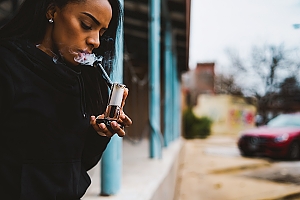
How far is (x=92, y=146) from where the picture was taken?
1.23 meters

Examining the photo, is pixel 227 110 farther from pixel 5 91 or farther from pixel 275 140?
pixel 5 91

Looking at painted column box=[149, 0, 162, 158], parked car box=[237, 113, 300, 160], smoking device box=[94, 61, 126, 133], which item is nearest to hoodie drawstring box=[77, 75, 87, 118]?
smoking device box=[94, 61, 126, 133]

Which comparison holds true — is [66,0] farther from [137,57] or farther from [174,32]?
[137,57]

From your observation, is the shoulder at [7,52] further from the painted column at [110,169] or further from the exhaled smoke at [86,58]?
the painted column at [110,169]

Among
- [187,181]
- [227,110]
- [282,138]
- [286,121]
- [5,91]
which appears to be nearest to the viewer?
[5,91]

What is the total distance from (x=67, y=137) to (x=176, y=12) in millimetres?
7970

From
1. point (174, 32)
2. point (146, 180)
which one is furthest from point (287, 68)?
point (146, 180)

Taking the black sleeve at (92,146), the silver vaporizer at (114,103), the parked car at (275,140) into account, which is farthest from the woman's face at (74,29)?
the parked car at (275,140)

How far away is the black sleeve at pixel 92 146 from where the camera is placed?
121 centimetres

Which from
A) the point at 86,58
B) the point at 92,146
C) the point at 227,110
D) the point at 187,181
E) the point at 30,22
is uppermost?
the point at 30,22

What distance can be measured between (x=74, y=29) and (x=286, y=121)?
12.6 meters

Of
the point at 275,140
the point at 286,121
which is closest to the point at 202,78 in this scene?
the point at 286,121

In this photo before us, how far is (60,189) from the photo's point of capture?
1.06m

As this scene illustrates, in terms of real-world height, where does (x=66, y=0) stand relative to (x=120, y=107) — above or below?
above
